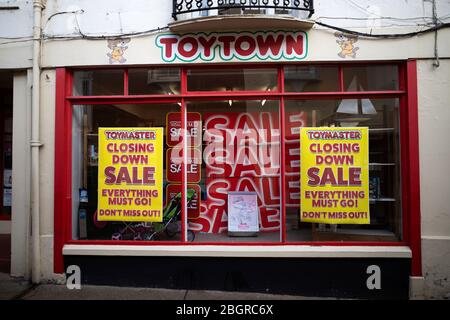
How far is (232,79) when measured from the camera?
19.8 feet

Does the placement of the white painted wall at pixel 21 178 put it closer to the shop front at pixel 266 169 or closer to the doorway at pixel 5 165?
the shop front at pixel 266 169

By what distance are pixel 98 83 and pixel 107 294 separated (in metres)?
3.40

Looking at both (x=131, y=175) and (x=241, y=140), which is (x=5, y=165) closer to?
(x=131, y=175)

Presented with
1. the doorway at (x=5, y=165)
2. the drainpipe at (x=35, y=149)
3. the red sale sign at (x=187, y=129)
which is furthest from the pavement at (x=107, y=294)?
the red sale sign at (x=187, y=129)

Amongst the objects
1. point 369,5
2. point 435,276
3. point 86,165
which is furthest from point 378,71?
point 86,165

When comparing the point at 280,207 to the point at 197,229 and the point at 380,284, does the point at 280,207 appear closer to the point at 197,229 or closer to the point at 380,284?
the point at 197,229

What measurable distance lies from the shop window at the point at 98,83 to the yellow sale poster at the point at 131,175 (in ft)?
2.17

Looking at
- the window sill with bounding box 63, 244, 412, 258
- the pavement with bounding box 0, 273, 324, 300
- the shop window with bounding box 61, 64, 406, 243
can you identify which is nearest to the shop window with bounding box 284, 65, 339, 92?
the shop window with bounding box 61, 64, 406, 243

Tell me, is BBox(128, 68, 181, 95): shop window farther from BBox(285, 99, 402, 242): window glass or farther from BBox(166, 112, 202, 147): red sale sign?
BBox(285, 99, 402, 242): window glass

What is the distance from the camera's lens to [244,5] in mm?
5547

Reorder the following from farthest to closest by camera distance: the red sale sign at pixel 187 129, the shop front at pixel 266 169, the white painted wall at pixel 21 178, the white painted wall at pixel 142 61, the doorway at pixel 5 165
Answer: the doorway at pixel 5 165, the red sale sign at pixel 187 129, the white painted wall at pixel 21 178, the shop front at pixel 266 169, the white painted wall at pixel 142 61

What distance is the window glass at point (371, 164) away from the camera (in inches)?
230

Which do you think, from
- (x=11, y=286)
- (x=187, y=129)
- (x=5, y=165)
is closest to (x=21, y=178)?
(x=11, y=286)
